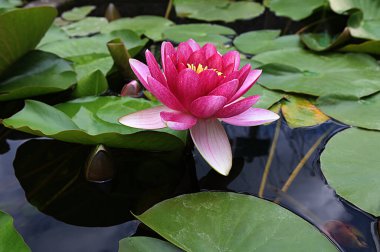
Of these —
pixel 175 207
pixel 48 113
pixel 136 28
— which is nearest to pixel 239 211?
pixel 175 207

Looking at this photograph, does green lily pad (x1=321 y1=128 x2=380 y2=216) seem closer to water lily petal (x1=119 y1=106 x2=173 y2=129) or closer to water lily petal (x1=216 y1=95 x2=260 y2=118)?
water lily petal (x1=216 y1=95 x2=260 y2=118)

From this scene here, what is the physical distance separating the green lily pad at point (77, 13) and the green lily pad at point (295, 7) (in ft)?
4.07

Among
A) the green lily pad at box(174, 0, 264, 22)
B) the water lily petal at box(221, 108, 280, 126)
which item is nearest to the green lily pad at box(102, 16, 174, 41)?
the green lily pad at box(174, 0, 264, 22)

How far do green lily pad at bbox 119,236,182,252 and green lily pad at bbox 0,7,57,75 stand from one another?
2.73ft

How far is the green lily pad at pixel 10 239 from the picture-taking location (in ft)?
2.45

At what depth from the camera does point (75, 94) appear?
1.39 meters

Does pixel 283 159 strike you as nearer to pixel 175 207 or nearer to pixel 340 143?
pixel 340 143

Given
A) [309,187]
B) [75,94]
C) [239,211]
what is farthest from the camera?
[75,94]

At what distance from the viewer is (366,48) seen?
1.60 metres

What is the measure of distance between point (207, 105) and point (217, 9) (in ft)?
5.87

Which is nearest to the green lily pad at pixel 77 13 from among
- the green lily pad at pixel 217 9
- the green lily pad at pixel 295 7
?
the green lily pad at pixel 217 9

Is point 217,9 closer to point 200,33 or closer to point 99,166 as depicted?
point 200,33

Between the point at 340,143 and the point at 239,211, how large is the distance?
0.43 meters

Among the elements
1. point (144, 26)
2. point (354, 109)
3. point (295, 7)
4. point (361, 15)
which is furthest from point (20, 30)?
point (295, 7)
